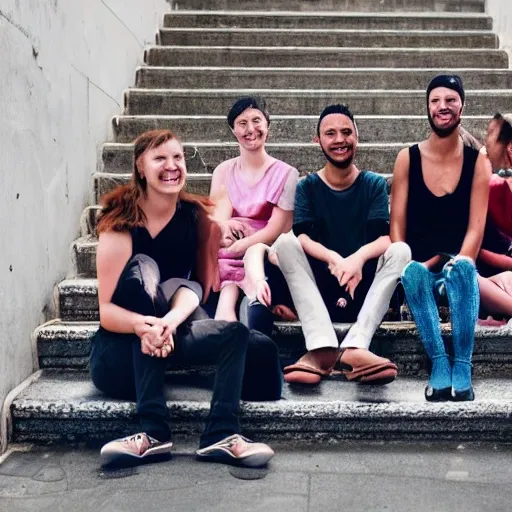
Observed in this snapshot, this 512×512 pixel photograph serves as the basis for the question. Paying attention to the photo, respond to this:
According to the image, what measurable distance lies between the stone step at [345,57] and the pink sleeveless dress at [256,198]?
7.51ft

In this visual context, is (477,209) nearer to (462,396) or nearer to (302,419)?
(462,396)

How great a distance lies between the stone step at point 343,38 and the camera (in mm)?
5316

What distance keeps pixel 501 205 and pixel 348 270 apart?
800mm

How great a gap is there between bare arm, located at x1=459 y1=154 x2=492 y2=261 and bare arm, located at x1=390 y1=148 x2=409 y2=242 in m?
0.25

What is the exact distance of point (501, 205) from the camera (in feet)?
9.57

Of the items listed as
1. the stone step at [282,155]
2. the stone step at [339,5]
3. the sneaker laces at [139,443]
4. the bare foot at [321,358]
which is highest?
the stone step at [339,5]

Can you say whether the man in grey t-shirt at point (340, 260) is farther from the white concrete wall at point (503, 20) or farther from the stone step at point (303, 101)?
the white concrete wall at point (503, 20)

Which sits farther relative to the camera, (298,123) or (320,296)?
(298,123)

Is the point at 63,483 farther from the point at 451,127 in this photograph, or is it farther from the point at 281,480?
the point at 451,127

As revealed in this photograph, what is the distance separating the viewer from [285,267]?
265 cm

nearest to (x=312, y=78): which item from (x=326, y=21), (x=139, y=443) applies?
(x=326, y=21)

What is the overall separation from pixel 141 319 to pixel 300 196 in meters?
0.92

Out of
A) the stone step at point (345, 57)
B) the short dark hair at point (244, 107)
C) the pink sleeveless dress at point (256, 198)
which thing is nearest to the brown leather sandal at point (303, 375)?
the pink sleeveless dress at point (256, 198)

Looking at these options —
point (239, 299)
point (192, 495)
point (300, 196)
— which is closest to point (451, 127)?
point (300, 196)
